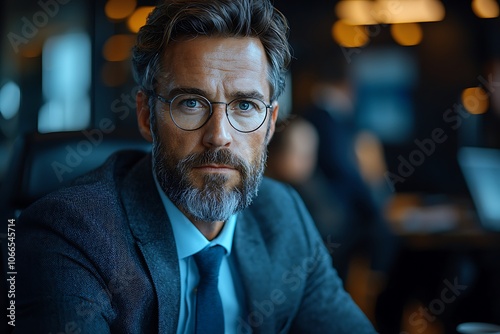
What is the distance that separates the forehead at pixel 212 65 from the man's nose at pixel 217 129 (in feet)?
0.13

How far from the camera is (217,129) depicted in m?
1.04

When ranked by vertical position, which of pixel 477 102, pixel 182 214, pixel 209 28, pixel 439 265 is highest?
pixel 209 28

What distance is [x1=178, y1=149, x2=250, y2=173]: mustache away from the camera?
3.45 ft

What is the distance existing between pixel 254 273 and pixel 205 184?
25 centimetres

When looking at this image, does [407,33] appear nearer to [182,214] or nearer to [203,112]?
[203,112]

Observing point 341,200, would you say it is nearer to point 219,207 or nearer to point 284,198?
point 284,198

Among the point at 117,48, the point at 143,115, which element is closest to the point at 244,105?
the point at 143,115

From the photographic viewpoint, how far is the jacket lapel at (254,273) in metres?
1.17

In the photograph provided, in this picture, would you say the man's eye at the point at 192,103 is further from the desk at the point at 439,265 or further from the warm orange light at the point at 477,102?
the warm orange light at the point at 477,102

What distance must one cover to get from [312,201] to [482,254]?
0.51 metres

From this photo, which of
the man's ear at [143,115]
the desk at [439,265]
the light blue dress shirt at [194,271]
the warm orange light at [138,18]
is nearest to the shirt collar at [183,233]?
the light blue dress shirt at [194,271]

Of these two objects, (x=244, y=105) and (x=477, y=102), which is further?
(x=477, y=102)

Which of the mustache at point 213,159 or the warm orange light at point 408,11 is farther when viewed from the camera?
the warm orange light at point 408,11

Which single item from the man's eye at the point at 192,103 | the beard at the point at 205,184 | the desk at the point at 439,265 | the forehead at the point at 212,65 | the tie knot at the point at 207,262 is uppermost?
the forehead at the point at 212,65
